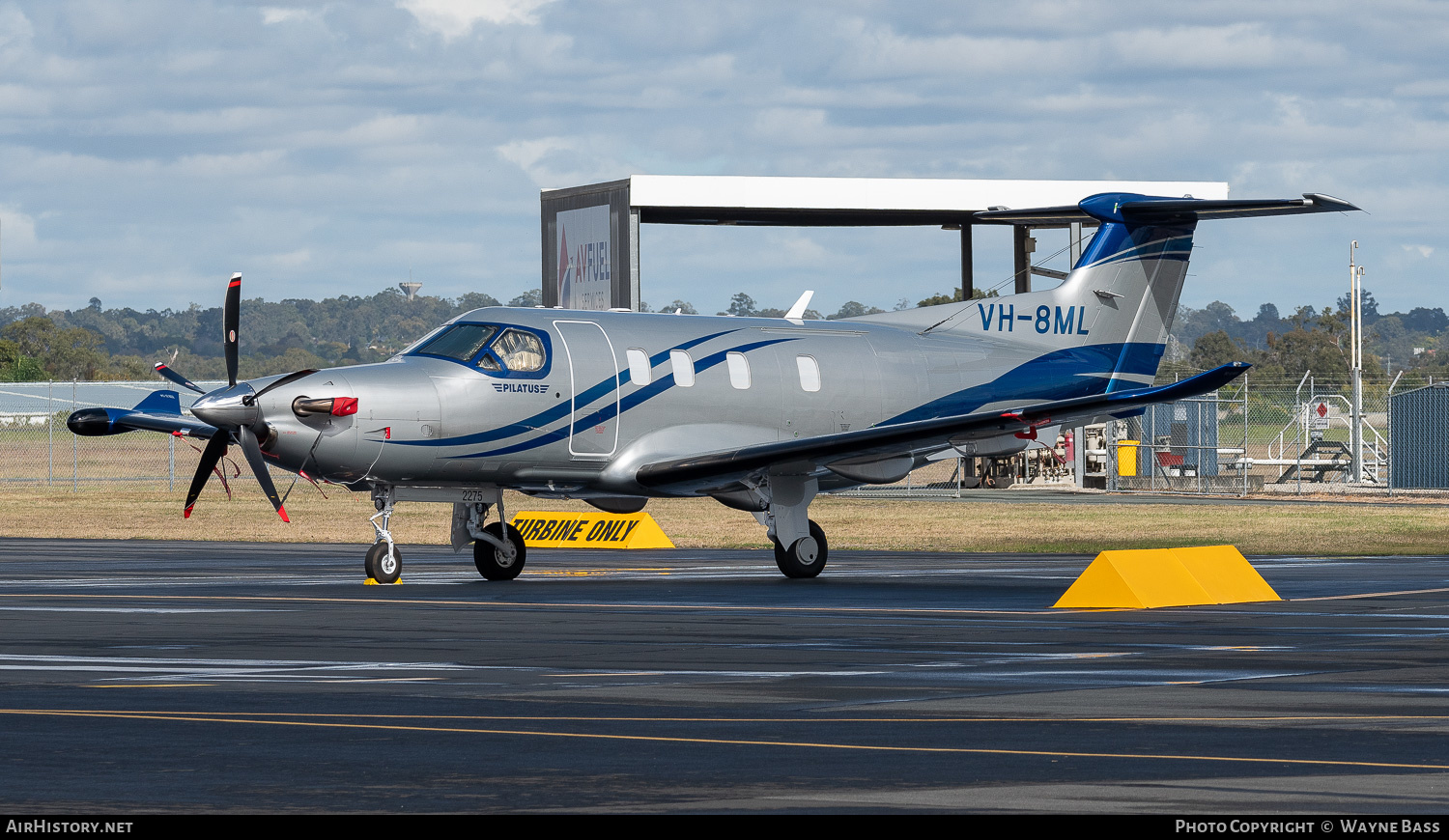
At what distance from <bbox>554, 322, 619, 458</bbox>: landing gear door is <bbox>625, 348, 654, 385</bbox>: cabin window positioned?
236 millimetres

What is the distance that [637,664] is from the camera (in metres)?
13.8

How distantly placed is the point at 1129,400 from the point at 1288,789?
16161 mm

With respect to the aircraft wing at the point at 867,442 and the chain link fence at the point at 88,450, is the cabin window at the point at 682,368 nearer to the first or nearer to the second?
the aircraft wing at the point at 867,442

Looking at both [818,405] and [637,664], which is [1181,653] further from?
[818,405]

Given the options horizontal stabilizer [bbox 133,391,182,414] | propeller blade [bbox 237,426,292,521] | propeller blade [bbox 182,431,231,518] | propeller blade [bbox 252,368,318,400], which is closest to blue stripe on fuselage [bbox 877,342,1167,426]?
propeller blade [bbox 252,368,318,400]

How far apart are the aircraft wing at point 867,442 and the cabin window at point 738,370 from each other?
4.62ft

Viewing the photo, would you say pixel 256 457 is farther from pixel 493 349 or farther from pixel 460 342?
pixel 493 349

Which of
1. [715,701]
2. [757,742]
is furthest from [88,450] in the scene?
[757,742]

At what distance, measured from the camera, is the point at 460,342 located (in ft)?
76.8

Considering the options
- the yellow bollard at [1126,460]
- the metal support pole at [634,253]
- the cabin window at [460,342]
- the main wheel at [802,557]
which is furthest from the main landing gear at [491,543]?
the yellow bollard at [1126,460]

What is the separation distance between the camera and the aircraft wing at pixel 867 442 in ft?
76.2

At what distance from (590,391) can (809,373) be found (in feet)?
11.5

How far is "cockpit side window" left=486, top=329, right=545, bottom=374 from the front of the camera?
23.5m

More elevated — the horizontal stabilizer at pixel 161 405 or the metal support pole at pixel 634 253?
the metal support pole at pixel 634 253
